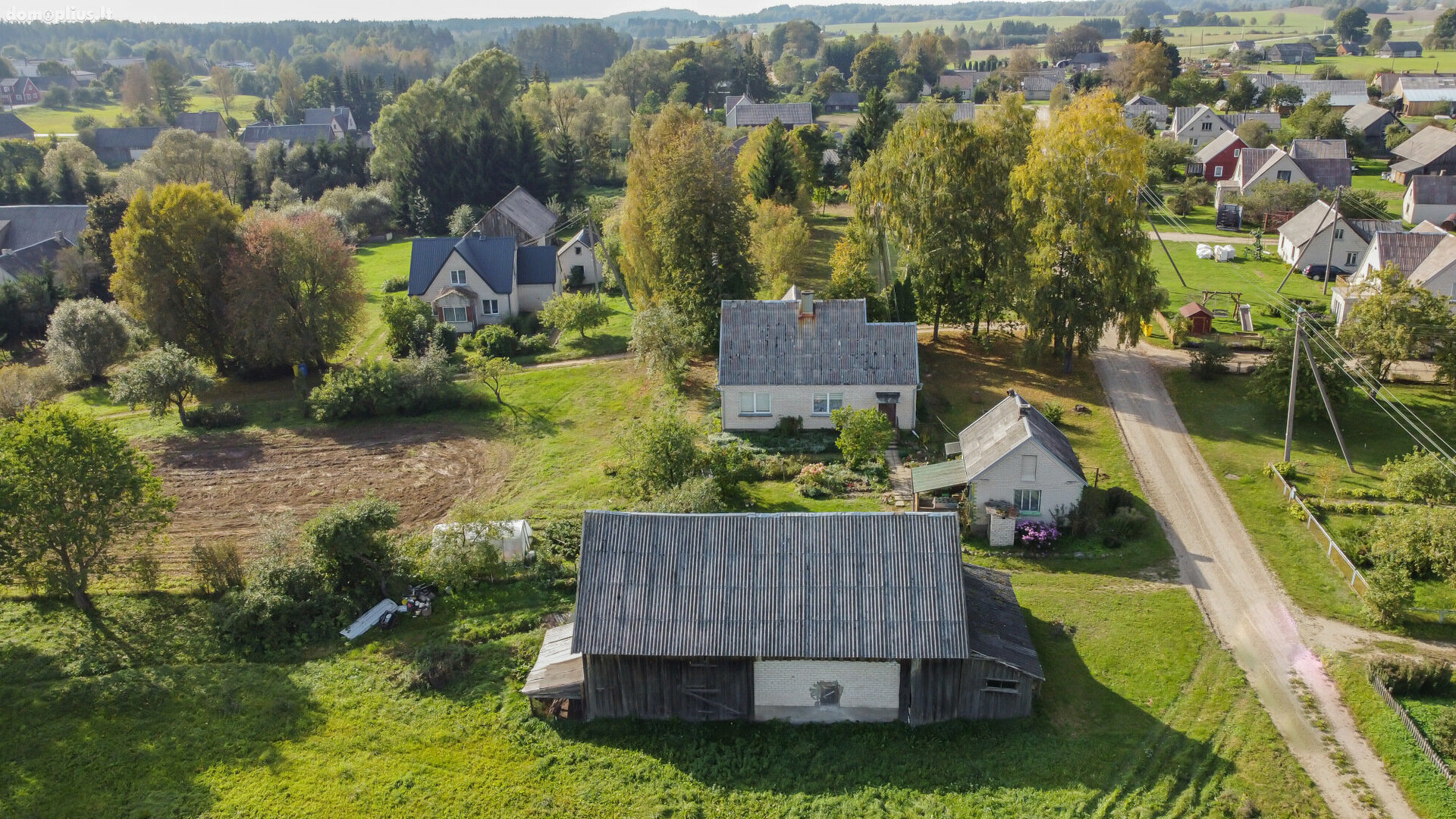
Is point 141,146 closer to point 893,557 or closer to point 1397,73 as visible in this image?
point 893,557

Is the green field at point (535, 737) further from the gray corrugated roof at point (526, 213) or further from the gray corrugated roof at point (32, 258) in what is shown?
the gray corrugated roof at point (526, 213)

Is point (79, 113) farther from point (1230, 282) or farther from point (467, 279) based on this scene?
point (1230, 282)

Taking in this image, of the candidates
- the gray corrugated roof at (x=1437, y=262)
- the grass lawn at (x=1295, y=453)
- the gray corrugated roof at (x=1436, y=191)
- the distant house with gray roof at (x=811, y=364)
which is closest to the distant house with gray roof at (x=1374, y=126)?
the gray corrugated roof at (x=1436, y=191)

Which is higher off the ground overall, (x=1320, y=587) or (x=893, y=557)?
(x=893, y=557)

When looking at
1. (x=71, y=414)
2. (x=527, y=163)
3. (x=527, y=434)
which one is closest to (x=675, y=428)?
(x=527, y=434)

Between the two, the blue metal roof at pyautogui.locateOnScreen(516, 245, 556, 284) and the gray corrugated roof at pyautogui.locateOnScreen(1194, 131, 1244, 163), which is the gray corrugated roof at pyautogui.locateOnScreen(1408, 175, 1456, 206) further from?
the blue metal roof at pyautogui.locateOnScreen(516, 245, 556, 284)
